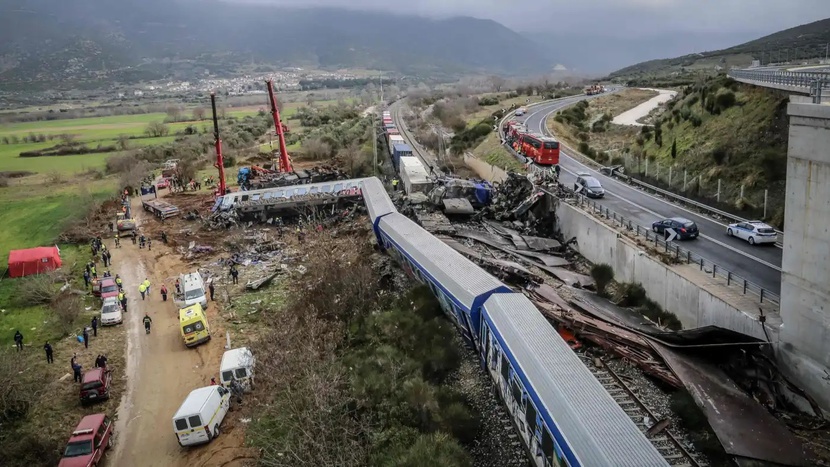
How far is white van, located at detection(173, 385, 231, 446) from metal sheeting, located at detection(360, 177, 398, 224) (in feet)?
43.4

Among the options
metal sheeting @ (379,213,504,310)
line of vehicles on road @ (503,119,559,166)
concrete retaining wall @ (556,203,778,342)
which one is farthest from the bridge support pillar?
line of vehicles on road @ (503,119,559,166)

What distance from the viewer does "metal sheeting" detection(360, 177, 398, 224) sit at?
3208 cm

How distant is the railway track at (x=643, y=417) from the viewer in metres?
12.8

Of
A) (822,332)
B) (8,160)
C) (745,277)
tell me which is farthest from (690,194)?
(8,160)

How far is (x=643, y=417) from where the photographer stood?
47.5 ft

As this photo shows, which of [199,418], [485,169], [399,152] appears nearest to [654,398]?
[199,418]

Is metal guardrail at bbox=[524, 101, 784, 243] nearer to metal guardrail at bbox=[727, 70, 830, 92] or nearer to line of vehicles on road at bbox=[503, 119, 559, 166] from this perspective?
line of vehicles on road at bbox=[503, 119, 559, 166]

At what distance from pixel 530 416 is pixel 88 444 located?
600 inches

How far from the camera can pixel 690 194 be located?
3241 centimetres

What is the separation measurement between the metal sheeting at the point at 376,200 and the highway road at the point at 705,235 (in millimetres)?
12035

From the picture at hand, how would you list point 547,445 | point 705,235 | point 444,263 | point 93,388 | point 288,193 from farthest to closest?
point 288,193 < point 705,235 < point 93,388 < point 444,263 < point 547,445

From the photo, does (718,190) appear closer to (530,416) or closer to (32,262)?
(530,416)

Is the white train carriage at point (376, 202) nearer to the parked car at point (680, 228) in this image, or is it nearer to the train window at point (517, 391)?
the parked car at point (680, 228)

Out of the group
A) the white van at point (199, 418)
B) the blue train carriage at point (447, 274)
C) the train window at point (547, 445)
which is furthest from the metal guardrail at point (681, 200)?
the white van at point (199, 418)
